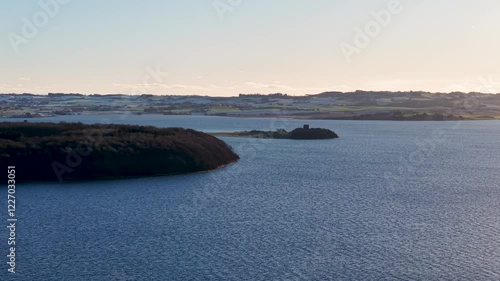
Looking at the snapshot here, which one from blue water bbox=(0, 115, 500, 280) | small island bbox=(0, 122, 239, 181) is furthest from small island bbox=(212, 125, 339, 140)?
blue water bbox=(0, 115, 500, 280)

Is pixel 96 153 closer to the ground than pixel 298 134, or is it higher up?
higher up

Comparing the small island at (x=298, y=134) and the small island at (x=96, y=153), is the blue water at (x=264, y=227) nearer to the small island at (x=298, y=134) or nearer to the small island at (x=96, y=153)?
the small island at (x=96, y=153)

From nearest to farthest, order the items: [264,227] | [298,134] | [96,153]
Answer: [264,227] → [96,153] → [298,134]

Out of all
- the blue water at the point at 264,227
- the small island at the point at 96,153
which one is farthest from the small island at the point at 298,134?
the blue water at the point at 264,227

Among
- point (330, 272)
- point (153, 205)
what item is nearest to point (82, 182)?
point (153, 205)

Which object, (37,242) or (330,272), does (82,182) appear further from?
(330,272)

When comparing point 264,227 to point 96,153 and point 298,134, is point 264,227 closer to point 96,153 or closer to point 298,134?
point 96,153

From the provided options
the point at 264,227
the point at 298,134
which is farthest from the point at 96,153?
the point at 298,134
